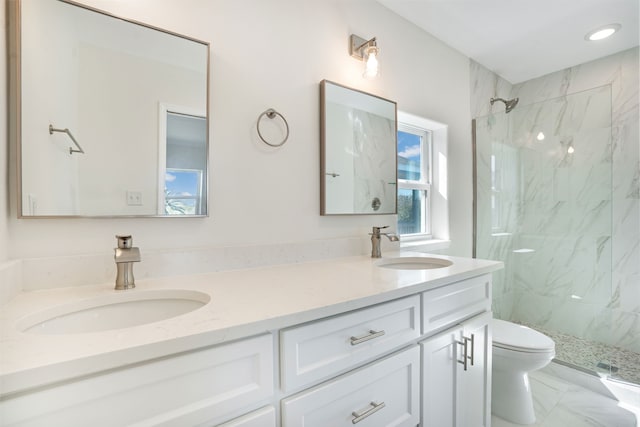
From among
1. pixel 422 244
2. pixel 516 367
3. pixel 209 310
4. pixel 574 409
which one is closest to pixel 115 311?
pixel 209 310

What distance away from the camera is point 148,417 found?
0.56 meters

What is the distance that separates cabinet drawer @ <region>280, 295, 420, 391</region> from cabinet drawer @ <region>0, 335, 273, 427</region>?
0.21 feet

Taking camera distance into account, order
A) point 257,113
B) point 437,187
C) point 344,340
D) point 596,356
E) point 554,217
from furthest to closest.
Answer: point 554,217, point 437,187, point 596,356, point 257,113, point 344,340

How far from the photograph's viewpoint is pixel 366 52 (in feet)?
5.40

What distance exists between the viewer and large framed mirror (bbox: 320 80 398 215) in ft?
5.07

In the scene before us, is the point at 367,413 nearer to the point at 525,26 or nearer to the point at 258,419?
the point at 258,419

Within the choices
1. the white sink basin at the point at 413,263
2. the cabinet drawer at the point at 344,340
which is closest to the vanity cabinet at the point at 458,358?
the cabinet drawer at the point at 344,340

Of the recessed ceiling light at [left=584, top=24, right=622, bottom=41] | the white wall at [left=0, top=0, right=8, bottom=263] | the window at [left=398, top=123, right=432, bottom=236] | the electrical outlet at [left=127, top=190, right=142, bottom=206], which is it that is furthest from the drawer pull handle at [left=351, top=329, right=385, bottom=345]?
the recessed ceiling light at [left=584, top=24, right=622, bottom=41]

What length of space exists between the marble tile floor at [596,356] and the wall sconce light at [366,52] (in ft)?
7.59

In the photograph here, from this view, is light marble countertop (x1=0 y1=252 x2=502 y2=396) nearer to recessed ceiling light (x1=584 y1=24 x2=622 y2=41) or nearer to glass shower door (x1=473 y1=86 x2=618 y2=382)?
glass shower door (x1=473 y1=86 x2=618 y2=382)

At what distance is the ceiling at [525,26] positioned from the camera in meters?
1.82

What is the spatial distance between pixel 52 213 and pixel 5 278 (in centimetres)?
23

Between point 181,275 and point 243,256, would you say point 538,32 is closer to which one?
point 243,256

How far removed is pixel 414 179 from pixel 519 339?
1.15 m
